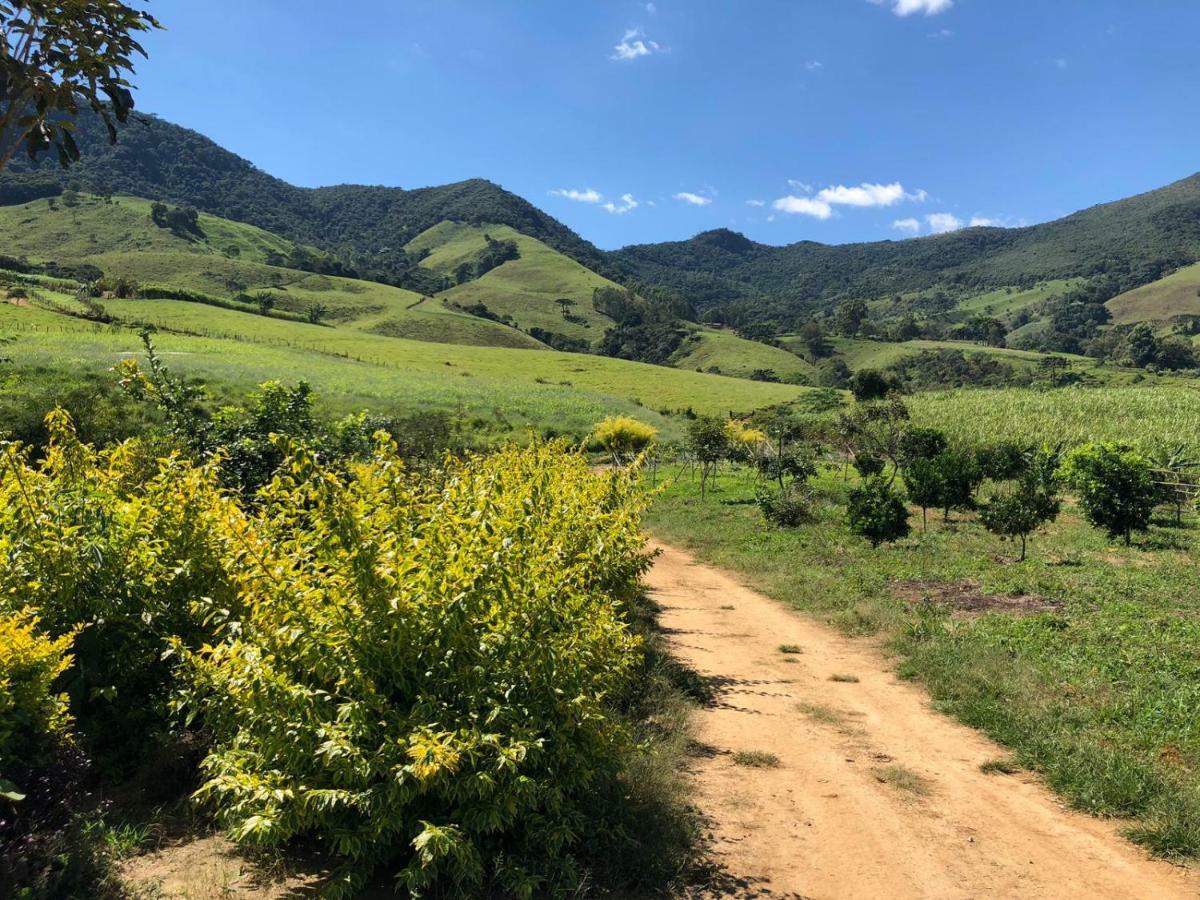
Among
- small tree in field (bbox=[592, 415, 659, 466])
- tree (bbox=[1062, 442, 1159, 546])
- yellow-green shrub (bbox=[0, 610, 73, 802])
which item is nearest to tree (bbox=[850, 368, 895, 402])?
small tree in field (bbox=[592, 415, 659, 466])

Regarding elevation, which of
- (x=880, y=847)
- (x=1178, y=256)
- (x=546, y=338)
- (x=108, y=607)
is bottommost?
(x=880, y=847)

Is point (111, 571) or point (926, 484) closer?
point (111, 571)

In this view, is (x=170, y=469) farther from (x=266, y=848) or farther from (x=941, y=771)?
(x=941, y=771)

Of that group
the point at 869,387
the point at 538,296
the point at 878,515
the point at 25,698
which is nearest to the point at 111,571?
the point at 25,698

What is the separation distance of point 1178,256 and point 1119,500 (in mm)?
240144

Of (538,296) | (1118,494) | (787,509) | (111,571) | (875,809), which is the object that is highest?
(538,296)

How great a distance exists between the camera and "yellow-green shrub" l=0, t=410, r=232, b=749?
15.0 feet

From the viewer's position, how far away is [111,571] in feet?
15.6

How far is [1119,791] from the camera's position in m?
6.18

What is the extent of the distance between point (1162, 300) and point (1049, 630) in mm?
205858

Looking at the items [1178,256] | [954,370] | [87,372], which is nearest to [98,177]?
[87,372]

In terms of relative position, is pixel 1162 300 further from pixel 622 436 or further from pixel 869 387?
pixel 622 436

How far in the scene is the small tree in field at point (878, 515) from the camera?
17.4 m

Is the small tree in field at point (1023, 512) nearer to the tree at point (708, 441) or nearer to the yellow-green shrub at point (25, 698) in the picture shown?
the tree at point (708, 441)
